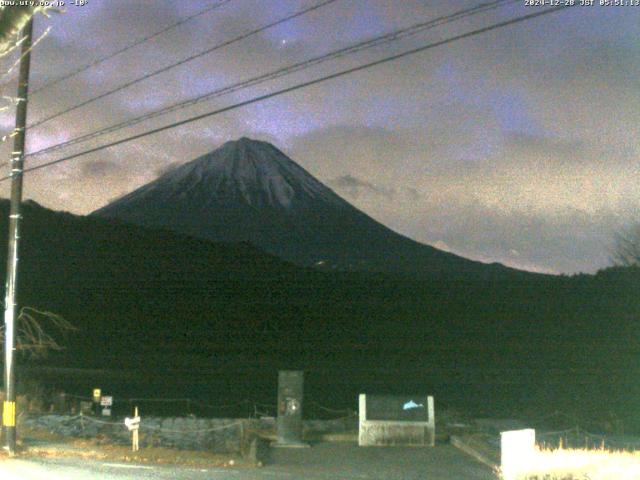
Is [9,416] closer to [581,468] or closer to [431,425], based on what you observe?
[431,425]

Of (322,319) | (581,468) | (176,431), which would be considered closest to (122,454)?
(176,431)

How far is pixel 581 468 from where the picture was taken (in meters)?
13.4

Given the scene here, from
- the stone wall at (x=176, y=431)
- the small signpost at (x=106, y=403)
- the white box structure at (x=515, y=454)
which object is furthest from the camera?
the small signpost at (x=106, y=403)

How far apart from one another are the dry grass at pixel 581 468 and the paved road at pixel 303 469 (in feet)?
4.59

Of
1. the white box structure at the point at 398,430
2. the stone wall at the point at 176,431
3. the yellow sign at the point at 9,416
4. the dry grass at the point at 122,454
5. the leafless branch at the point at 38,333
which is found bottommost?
the stone wall at the point at 176,431

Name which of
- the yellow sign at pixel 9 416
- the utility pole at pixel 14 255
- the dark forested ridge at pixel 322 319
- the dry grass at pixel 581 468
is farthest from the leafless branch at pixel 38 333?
the dark forested ridge at pixel 322 319

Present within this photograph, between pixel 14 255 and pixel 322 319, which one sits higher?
pixel 322 319

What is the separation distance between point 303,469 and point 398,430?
18.6 ft

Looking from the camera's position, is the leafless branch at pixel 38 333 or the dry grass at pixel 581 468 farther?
the leafless branch at pixel 38 333

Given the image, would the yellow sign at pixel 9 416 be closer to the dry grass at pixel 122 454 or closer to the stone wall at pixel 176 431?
the dry grass at pixel 122 454

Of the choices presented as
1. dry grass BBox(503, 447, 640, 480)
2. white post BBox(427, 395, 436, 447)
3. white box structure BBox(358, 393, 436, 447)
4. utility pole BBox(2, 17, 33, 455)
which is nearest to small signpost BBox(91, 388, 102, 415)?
white box structure BBox(358, 393, 436, 447)

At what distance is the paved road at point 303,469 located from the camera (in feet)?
47.8

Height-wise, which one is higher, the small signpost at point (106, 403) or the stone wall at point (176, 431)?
the small signpost at point (106, 403)

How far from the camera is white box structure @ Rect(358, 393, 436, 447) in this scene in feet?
71.2
